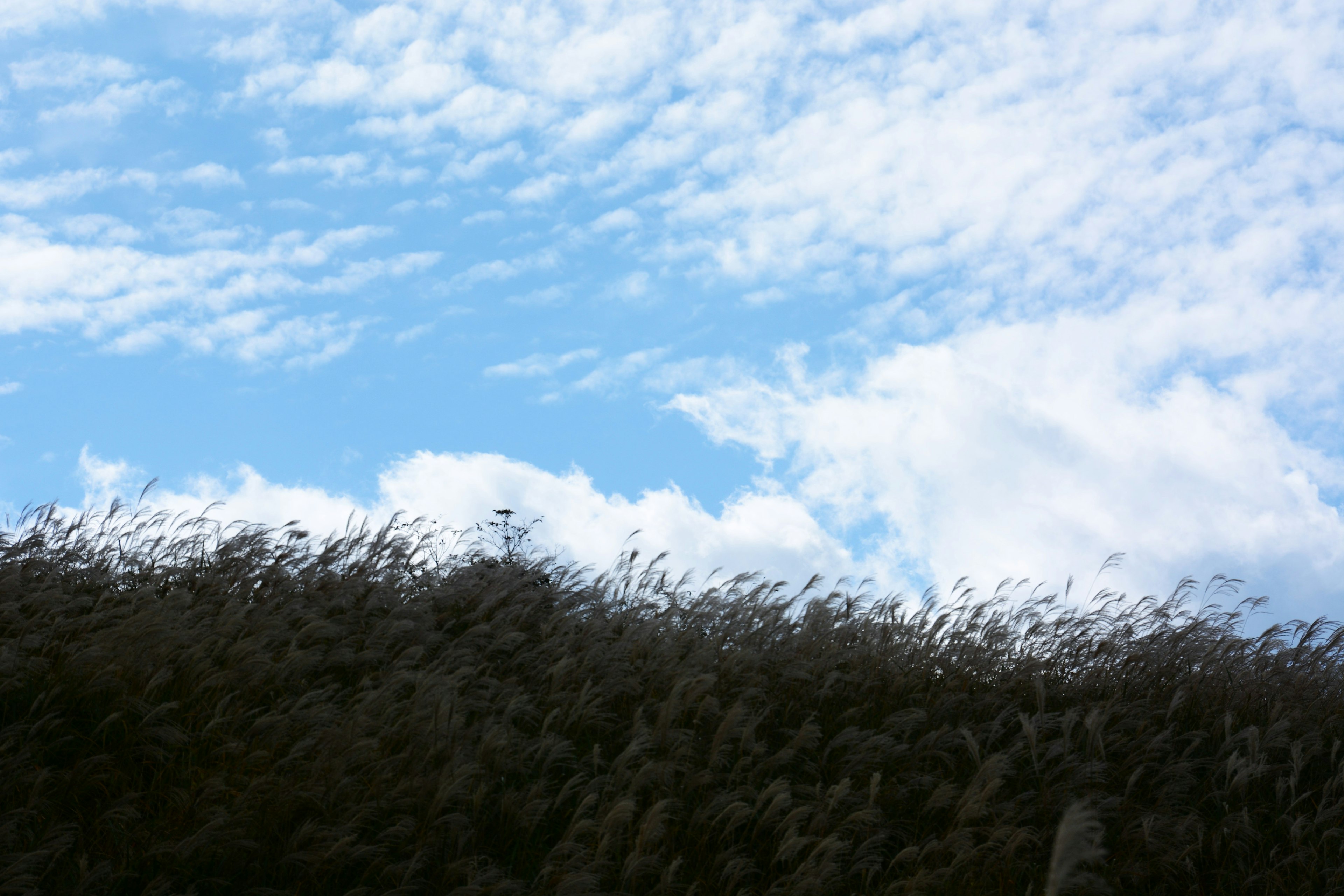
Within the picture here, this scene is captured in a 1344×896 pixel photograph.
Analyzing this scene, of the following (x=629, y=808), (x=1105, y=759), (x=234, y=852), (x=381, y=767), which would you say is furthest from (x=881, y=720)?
(x=234, y=852)

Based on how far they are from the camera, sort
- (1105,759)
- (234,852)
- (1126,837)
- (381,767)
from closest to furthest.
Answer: (234,852)
(381,767)
(1126,837)
(1105,759)

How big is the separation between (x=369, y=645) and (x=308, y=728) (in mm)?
1311

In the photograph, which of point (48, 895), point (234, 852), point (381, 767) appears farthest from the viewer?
point (381, 767)

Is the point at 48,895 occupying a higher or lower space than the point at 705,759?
lower

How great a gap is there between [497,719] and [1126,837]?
4454mm

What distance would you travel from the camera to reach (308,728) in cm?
605

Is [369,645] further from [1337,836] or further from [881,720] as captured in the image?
[1337,836]

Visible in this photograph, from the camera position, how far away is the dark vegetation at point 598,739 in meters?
5.09

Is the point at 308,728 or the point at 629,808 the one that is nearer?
the point at 629,808

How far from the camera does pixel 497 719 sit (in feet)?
21.5

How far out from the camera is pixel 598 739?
666 centimetres

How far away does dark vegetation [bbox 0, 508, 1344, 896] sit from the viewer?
5090mm

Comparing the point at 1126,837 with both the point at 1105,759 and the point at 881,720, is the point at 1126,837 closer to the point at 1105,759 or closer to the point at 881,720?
the point at 1105,759

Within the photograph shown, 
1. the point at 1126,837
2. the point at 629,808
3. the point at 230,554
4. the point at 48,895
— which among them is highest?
the point at 230,554
